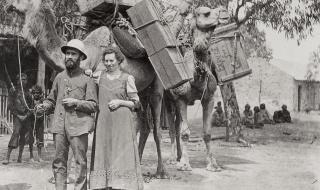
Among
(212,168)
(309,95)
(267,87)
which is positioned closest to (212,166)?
(212,168)

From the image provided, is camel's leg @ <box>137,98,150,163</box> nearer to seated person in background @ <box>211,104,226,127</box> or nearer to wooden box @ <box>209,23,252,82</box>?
wooden box @ <box>209,23,252,82</box>

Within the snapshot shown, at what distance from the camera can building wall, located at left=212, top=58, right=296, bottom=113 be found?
29531 mm

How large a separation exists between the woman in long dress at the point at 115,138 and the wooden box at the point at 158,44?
4.43ft

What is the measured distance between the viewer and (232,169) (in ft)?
34.5

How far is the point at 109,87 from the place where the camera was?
6.21 metres

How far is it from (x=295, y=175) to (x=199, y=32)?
3.37m

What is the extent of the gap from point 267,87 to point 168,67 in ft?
77.9

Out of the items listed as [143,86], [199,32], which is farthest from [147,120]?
[199,32]

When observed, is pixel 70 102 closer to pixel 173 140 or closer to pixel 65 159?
pixel 65 159

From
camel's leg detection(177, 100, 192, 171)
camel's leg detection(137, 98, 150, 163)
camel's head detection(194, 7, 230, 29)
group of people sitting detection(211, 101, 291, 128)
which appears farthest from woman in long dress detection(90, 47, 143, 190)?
group of people sitting detection(211, 101, 291, 128)

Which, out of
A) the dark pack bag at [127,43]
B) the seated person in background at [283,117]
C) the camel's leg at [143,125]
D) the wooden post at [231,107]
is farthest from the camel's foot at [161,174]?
the seated person in background at [283,117]

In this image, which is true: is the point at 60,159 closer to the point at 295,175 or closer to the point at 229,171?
the point at 229,171

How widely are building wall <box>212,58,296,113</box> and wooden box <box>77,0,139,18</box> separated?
2128 cm

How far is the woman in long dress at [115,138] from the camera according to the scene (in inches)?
240
